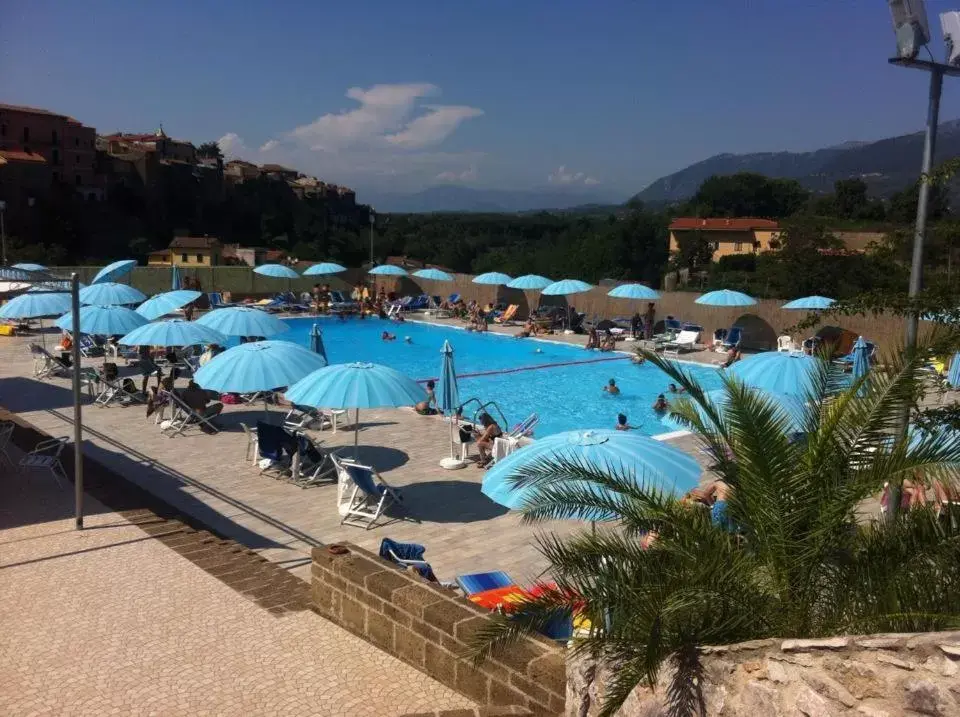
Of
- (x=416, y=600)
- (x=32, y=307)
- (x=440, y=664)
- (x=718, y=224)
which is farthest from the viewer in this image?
(x=718, y=224)

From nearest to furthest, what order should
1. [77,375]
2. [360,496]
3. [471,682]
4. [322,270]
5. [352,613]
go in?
[471,682] < [352,613] < [77,375] < [360,496] < [322,270]

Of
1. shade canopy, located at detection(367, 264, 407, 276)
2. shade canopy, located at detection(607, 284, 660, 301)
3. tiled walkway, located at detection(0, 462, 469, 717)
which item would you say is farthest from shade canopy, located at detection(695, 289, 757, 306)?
tiled walkway, located at detection(0, 462, 469, 717)

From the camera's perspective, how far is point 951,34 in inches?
231

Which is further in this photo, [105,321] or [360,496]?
[105,321]

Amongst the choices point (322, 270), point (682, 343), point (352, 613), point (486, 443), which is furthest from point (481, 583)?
point (322, 270)

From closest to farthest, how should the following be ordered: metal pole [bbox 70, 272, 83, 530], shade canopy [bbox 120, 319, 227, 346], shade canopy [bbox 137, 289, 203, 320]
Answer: metal pole [bbox 70, 272, 83, 530] → shade canopy [bbox 120, 319, 227, 346] → shade canopy [bbox 137, 289, 203, 320]

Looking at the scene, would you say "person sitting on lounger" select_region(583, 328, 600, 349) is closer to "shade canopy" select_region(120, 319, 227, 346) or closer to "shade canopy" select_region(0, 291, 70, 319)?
"shade canopy" select_region(120, 319, 227, 346)

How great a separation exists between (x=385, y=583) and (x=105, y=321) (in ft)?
34.6

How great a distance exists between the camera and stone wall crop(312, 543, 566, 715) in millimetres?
4059

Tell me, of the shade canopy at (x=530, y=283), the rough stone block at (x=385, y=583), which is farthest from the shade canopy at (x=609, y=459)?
the shade canopy at (x=530, y=283)

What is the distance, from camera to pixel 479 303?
92.7 ft

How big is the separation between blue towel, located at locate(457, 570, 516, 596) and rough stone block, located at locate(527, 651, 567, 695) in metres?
1.86

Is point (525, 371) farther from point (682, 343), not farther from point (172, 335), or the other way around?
point (172, 335)

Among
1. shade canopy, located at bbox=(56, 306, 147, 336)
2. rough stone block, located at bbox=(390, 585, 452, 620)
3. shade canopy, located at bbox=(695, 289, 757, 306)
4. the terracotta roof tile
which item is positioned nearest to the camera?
rough stone block, located at bbox=(390, 585, 452, 620)
